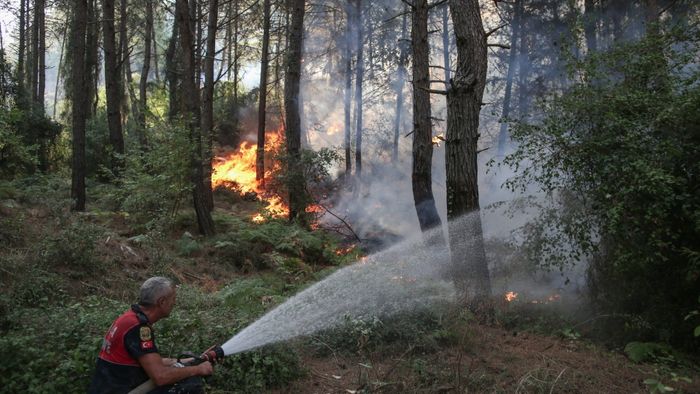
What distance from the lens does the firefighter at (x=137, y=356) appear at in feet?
11.2

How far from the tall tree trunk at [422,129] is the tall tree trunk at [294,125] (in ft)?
15.3

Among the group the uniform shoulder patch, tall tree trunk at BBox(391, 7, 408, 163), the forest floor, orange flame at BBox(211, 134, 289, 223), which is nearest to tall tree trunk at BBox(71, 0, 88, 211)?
the forest floor

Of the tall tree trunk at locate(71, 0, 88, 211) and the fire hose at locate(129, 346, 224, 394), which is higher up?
the tall tree trunk at locate(71, 0, 88, 211)

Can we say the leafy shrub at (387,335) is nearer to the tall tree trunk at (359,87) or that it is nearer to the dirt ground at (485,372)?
the dirt ground at (485,372)

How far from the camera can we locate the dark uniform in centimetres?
342

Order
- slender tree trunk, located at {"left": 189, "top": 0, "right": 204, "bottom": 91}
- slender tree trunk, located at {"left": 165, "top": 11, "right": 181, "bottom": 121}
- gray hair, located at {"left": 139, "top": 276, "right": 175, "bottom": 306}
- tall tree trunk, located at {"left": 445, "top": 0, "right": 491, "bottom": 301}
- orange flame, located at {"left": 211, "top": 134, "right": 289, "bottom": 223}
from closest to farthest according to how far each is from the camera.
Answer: gray hair, located at {"left": 139, "top": 276, "right": 175, "bottom": 306} → tall tree trunk, located at {"left": 445, "top": 0, "right": 491, "bottom": 301} → slender tree trunk, located at {"left": 189, "top": 0, "right": 204, "bottom": 91} → orange flame, located at {"left": 211, "top": 134, "right": 289, "bottom": 223} → slender tree trunk, located at {"left": 165, "top": 11, "right": 181, "bottom": 121}

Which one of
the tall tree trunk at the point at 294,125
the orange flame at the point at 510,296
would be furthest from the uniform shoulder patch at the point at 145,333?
the tall tree trunk at the point at 294,125

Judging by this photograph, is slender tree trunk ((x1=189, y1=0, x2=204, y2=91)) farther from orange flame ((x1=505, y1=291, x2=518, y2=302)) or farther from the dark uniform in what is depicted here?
the dark uniform

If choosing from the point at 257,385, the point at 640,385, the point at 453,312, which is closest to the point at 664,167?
the point at 640,385

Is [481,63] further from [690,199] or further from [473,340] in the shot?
[473,340]

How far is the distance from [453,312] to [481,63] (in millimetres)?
3774

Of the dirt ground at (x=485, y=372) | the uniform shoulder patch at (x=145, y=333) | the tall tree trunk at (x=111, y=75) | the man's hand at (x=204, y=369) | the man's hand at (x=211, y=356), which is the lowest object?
the dirt ground at (x=485, y=372)

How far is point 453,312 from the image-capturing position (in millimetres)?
6832

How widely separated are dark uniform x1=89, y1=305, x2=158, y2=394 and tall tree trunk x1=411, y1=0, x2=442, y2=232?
7.83 metres
